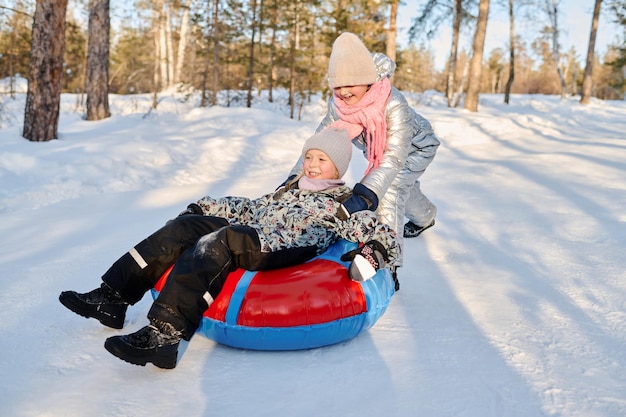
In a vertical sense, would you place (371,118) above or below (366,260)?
above

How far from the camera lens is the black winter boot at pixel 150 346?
1916 mm

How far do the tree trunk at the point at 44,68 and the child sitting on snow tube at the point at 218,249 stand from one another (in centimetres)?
515

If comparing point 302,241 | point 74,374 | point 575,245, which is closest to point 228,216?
point 302,241

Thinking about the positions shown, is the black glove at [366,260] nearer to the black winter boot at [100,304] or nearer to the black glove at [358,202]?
the black glove at [358,202]

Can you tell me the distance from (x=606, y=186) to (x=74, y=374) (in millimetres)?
5115

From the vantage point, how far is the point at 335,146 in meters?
2.85

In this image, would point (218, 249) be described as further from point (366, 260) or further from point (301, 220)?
point (366, 260)

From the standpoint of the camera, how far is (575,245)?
3.82m

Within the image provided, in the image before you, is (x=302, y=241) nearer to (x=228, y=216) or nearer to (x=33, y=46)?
(x=228, y=216)

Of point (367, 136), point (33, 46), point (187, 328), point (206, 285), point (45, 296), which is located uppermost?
point (33, 46)

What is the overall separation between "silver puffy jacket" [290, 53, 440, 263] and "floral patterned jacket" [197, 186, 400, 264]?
27 cm

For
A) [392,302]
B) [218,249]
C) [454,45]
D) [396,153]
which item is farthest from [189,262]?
[454,45]

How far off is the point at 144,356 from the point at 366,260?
38.7 inches

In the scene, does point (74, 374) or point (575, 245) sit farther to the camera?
point (575, 245)
